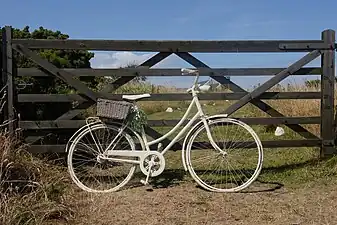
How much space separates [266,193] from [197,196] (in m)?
0.84

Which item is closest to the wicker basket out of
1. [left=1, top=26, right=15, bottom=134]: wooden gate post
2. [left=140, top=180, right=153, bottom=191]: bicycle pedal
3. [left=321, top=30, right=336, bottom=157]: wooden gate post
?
[left=140, top=180, right=153, bottom=191]: bicycle pedal

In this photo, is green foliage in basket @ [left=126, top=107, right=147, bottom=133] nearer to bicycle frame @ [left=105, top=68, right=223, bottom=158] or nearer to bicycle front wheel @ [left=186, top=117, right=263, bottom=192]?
bicycle frame @ [left=105, top=68, right=223, bottom=158]

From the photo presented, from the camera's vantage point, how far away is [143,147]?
19.5 feet

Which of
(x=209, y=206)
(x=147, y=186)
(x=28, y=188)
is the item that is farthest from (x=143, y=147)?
(x=28, y=188)

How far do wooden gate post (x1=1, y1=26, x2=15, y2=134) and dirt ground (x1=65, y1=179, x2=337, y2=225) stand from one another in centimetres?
150

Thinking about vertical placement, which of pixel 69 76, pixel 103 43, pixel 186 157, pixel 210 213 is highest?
pixel 103 43

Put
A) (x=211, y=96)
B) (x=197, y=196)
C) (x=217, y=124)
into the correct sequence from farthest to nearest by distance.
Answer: (x=211, y=96) < (x=217, y=124) < (x=197, y=196)

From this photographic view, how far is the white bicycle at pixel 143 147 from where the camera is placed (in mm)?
5848

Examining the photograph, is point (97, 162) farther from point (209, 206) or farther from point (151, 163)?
point (209, 206)

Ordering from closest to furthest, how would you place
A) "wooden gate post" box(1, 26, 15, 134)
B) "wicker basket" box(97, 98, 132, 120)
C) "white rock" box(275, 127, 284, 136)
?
1. "wicker basket" box(97, 98, 132, 120)
2. "wooden gate post" box(1, 26, 15, 134)
3. "white rock" box(275, 127, 284, 136)

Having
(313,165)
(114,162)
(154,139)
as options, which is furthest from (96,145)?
(313,165)

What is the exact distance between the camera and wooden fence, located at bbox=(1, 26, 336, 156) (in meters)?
6.20

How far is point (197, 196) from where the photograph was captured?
5555mm

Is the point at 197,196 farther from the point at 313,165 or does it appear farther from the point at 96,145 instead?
the point at 313,165
